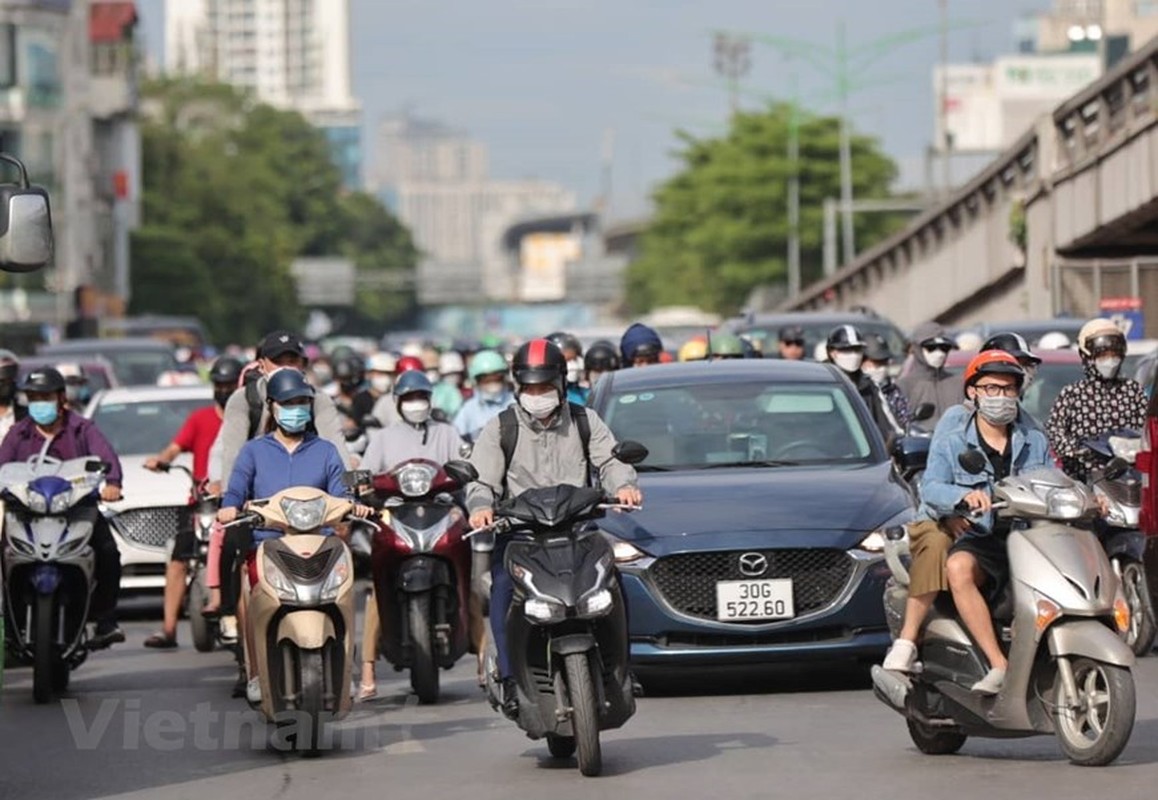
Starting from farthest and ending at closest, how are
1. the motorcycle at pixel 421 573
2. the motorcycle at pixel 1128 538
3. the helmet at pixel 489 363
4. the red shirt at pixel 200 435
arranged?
1. the red shirt at pixel 200 435
2. the helmet at pixel 489 363
3. the motorcycle at pixel 1128 538
4. the motorcycle at pixel 421 573

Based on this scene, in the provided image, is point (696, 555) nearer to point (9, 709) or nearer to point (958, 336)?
point (9, 709)

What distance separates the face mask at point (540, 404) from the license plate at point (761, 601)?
7.02 ft

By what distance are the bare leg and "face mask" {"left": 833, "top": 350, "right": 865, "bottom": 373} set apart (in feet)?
27.5

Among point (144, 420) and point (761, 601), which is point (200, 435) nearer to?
point (761, 601)

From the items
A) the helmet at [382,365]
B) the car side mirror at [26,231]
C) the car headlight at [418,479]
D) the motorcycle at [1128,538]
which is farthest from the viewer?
the helmet at [382,365]

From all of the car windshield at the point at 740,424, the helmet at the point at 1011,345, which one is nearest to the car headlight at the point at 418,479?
the car windshield at the point at 740,424

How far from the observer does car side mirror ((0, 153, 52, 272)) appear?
10.8m

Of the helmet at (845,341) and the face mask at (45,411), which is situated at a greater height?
the helmet at (845,341)

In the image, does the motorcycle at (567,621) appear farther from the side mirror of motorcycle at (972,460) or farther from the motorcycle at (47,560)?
the motorcycle at (47,560)

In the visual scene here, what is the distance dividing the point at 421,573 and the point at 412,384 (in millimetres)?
1621

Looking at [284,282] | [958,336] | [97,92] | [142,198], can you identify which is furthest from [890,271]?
[284,282]

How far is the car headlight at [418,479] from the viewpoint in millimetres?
14523

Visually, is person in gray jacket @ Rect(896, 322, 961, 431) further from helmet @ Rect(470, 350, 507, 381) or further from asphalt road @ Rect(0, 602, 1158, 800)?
asphalt road @ Rect(0, 602, 1158, 800)

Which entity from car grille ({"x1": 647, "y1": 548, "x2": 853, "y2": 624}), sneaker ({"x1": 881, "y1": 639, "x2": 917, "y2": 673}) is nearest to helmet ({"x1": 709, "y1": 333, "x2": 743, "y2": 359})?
car grille ({"x1": 647, "y1": 548, "x2": 853, "y2": 624})
